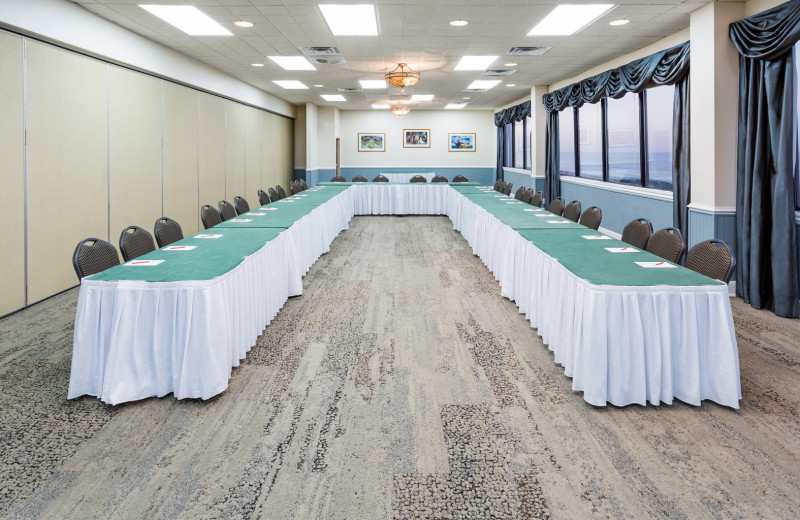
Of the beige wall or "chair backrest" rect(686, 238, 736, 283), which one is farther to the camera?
the beige wall

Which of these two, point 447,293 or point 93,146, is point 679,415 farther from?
point 93,146

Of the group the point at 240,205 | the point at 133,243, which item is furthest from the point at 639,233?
the point at 240,205

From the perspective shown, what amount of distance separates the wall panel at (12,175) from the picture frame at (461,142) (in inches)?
598

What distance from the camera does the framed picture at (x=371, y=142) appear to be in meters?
19.0

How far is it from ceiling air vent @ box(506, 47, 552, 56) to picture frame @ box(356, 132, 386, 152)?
427 inches

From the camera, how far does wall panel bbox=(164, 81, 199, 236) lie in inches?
320

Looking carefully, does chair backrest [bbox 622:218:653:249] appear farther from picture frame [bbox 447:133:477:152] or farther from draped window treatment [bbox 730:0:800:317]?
picture frame [bbox 447:133:477:152]

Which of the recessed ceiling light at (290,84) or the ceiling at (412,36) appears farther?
the recessed ceiling light at (290,84)

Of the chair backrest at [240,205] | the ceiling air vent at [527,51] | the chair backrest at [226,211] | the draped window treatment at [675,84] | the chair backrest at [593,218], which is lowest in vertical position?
the chair backrest at [593,218]

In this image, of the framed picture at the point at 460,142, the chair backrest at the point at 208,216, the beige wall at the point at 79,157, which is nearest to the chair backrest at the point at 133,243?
the chair backrest at the point at 208,216

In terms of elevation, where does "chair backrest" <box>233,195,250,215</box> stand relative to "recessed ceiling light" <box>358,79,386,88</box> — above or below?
below

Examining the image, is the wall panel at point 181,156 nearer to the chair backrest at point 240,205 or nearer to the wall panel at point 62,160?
the chair backrest at point 240,205

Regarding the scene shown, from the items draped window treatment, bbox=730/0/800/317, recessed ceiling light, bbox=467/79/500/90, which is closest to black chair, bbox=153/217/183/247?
draped window treatment, bbox=730/0/800/317

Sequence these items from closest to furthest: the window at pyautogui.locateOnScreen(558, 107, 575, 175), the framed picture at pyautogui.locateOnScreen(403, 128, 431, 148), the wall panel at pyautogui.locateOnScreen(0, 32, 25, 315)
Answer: the wall panel at pyautogui.locateOnScreen(0, 32, 25, 315), the window at pyautogui.locateOnScreen(558, 107, 575, 175), the framed picture at pyautogui.locateOnScreen(403, 128, 431, 148)
